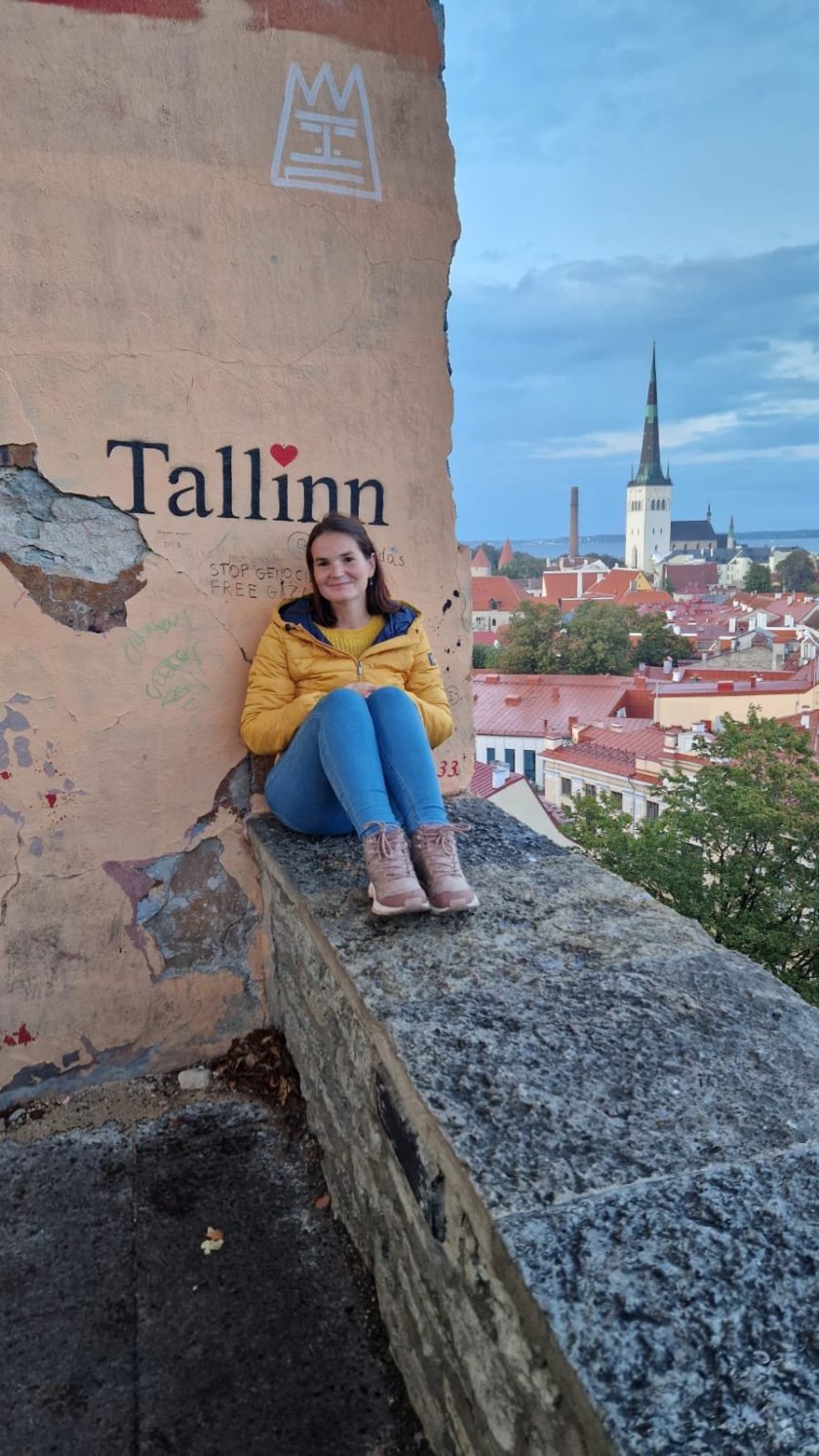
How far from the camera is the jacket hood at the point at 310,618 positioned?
1.84 metres

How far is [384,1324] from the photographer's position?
49.2 inches

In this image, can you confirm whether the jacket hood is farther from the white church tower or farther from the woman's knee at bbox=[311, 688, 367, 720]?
the white church tower

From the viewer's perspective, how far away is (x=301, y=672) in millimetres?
1829

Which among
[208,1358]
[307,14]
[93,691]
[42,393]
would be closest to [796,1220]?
[208,1358]

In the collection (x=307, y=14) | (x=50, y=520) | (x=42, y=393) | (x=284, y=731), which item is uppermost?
(x=307, y=14)

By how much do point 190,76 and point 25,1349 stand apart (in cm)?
213

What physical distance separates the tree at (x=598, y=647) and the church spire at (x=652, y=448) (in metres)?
48.3

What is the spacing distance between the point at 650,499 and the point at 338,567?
81833 millimetres

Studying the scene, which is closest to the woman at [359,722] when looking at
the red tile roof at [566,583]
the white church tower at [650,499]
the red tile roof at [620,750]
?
the red tile roof at [620,750]

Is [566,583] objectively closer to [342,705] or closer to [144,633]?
[144,633]

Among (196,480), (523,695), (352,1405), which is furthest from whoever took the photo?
(523,695)

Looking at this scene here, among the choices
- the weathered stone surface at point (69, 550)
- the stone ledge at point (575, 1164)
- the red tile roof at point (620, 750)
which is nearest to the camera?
the stone ledge at point (575, 1164)

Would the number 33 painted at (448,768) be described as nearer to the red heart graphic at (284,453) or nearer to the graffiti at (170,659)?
the graffiti at (170,659)

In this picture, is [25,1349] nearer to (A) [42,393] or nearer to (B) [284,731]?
(B) [284,731]
